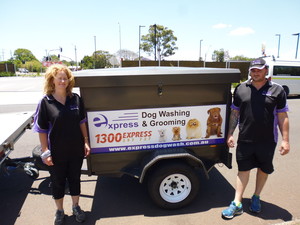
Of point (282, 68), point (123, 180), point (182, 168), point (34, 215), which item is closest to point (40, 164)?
point (34, 215)

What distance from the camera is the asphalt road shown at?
111 inches

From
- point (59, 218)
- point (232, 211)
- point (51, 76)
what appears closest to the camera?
→ point (51, 76)

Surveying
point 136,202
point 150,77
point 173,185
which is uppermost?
point 150,77

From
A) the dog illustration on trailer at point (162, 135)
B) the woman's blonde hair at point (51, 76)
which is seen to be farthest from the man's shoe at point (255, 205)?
the woman's blonde hair at point (51, 76)

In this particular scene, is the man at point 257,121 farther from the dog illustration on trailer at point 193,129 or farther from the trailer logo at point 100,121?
the trailer logo at point 100,121

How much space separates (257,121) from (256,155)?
46 cm

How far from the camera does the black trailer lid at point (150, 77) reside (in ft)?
8.30

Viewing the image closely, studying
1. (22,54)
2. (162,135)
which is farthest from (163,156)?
(22,54)

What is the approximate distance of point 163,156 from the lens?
9.05 ft

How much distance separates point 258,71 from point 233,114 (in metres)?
0.60

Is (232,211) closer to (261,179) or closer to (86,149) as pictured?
(261,179)

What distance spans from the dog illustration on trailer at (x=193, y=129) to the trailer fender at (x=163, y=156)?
216mm

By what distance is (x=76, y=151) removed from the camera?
257 centimetres

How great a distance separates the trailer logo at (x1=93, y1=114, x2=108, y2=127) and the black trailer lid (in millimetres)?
409
